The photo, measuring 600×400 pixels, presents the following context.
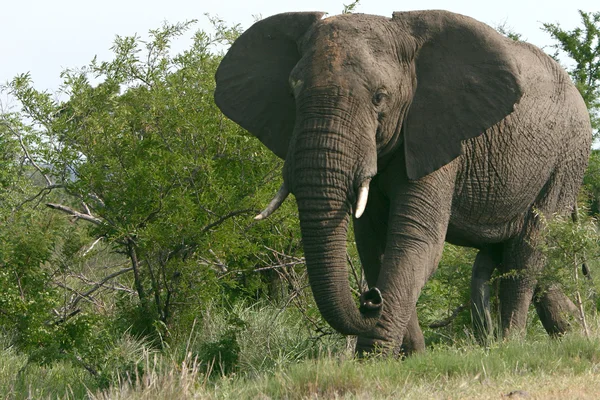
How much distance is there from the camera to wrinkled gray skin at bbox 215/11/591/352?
671 centimetres

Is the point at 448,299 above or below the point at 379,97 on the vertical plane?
below

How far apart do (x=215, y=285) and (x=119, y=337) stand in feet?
4.57

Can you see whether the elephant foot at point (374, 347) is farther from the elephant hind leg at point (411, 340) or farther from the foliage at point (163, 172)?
the foliage at point (163, 172)

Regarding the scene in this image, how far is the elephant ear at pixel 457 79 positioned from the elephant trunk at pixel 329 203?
41.8 inches

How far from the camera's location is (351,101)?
6770 mm

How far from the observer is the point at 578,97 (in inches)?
377

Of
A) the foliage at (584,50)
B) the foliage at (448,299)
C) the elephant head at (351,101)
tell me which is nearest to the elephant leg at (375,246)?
the elephant head at (351,101)

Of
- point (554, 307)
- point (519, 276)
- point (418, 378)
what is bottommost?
point (418, 378)

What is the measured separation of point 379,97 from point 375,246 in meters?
1.66

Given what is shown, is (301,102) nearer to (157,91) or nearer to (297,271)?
(157,91)

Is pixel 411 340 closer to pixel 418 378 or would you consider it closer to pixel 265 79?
pixel 418 378

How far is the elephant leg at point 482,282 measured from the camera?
378 inches

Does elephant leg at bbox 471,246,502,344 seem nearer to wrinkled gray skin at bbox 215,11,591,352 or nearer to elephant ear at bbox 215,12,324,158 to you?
wrinkled gray skin at bbox 215,11,591,352

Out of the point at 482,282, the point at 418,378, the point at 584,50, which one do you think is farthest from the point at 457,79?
the point at 584,50
